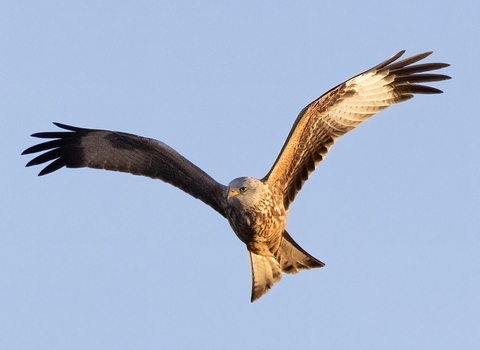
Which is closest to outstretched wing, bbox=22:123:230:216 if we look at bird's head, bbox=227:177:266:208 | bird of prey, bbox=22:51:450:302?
bird of prey, bbox=22:51:450:302

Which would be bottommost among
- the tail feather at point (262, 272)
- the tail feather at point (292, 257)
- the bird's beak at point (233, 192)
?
the tail feather at point (262, 272)

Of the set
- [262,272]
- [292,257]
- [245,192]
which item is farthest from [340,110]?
[262,272]

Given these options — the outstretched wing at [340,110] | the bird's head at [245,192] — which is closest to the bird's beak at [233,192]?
the bird's head at [245,192]

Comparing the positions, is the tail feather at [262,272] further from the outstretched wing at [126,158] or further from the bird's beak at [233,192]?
the bird's beak at [233,192]

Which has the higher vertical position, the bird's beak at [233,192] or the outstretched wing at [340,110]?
the outstretched wing at [340,110]

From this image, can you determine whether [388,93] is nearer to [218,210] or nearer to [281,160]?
[281,160]

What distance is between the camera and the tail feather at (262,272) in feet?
34.4

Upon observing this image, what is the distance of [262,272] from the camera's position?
34.5ft

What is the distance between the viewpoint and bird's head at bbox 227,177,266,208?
973 cm

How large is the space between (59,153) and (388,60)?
4.41m

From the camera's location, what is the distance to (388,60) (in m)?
10.8

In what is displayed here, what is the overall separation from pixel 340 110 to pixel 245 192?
5.47 ft

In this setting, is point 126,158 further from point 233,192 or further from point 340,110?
point 340,110

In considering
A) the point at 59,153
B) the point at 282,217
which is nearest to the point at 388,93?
the point at 282,217
